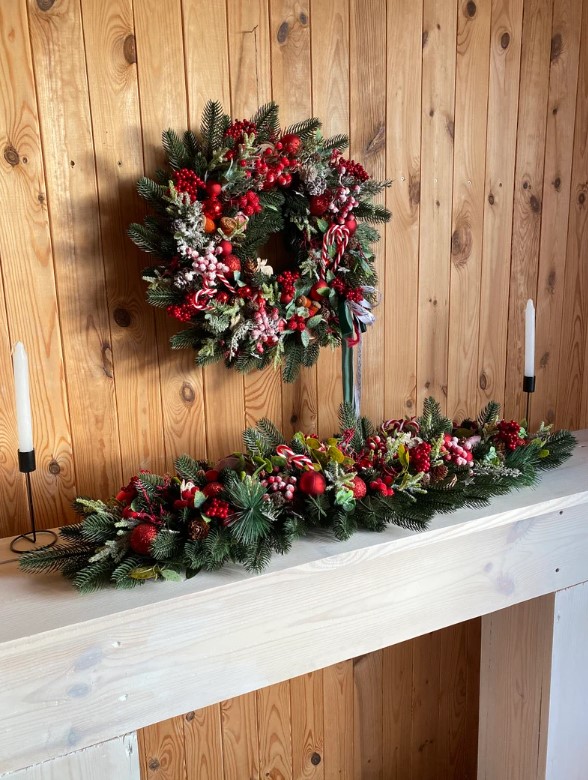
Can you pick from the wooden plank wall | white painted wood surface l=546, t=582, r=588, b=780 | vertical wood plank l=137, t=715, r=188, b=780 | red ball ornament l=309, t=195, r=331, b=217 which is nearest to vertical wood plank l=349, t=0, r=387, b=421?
the wooden plank wall

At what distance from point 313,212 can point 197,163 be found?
0.22m

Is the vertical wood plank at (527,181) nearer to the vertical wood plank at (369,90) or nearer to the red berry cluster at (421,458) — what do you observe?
the vertical wood plank at (369,90)

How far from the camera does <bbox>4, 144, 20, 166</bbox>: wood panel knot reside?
3.49ft

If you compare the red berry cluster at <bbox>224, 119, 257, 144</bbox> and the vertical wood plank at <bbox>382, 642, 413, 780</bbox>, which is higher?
the red berry cluster at <bbox>224, 119, 257, 144</bbox>

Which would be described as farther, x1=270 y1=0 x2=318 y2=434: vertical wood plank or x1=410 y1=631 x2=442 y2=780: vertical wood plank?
x1=410 y1=631 x2=442 y2=780: vertical wood plank

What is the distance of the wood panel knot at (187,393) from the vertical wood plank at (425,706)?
92 centimetres

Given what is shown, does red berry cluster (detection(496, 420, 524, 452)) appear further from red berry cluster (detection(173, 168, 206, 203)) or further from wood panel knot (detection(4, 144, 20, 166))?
wood panel knot (detection(4, 144, 20, 166))

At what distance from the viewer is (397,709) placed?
172 centimetres

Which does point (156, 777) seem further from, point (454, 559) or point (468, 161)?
Answer: point (468, 161)

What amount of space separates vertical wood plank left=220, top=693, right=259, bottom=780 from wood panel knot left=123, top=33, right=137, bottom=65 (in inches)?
51.6

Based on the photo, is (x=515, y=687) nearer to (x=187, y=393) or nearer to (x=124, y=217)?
(x=187, y=393)

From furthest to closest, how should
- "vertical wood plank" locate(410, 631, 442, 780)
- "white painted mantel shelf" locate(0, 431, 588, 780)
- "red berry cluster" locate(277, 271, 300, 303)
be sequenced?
1. "vertical wood plank" locate(410, 631, 442, 780)
2. "red berry cluster" locate(277, 271, 300, 303)
3. "white painted mantel shelf" locate(0, 431, 588, 780)

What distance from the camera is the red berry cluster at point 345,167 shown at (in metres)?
1.20

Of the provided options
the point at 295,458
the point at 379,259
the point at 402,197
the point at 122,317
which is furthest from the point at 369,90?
the point at 295,458
